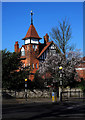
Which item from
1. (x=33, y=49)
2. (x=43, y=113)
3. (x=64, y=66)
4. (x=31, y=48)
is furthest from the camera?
(x=33, y=49)

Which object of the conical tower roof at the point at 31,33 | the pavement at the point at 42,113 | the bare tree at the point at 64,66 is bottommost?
the pavement at the point at 42,113

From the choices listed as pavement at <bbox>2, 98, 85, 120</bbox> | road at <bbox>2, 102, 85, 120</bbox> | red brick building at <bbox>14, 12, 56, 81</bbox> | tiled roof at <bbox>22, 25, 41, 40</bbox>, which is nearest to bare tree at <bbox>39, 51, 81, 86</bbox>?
pavement at <bbox>2, 98, 85, 120</bbox>

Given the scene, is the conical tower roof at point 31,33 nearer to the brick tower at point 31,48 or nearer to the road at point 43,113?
the brick tower at point 31,48

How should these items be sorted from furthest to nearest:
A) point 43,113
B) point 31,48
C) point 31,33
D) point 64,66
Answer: point 31,33, point 31,48, point 64,66, point 43,113

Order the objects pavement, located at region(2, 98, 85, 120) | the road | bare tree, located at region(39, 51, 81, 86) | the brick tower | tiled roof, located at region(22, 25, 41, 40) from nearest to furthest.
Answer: the road → pavement, located at region(2, 98, 85, 120) → bare tree, located at region(39, 51, 81, 86) → the brick tower → tiled roof, located at region(22, 25, 41, 40)

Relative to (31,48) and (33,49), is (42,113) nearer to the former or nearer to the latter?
(31,48)

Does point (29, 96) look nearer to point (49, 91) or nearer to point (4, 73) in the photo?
point (49, 91)

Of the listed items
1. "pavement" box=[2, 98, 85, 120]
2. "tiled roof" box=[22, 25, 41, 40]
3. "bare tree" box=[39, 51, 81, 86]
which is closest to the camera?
"pavement" box=[2, 98, 85, 120]

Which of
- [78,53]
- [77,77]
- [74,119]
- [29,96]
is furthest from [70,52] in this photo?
[74,119]

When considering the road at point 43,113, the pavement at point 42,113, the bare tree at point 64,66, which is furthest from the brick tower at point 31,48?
the road at point 43,113

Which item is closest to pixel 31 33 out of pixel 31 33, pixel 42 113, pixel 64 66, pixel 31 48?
pixel 31 33

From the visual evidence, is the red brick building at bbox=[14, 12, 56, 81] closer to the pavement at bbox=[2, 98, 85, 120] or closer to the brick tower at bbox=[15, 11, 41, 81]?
the brick tower at bbox=[15, 11, 41, 81]

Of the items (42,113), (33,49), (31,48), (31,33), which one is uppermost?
(31,33)

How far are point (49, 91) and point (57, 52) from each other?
263 inches
